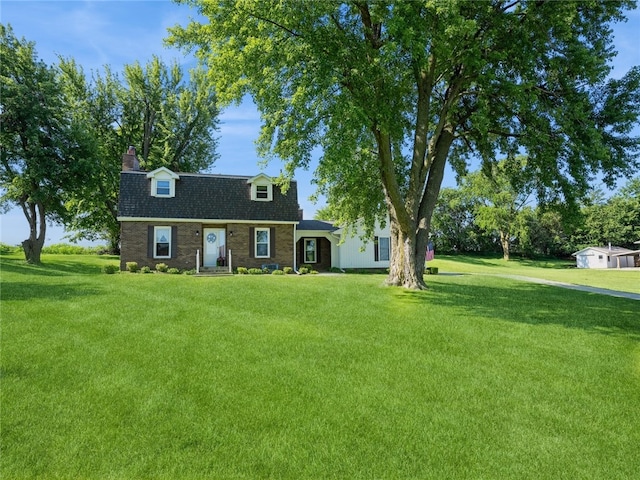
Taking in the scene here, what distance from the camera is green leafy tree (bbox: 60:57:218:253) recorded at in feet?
99.4

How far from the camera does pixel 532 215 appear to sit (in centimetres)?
4884

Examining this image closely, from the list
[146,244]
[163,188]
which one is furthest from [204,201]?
[146,244]

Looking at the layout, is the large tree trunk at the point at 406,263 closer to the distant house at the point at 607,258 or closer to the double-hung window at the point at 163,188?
the double-hung window at the point at 163,188

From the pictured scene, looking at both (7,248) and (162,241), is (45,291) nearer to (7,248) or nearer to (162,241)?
(162,241)

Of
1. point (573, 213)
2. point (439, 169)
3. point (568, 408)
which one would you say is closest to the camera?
point (568, 408)

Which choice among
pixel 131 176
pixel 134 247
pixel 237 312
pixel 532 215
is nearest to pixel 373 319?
pixel 237 312

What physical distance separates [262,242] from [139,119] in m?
18.2

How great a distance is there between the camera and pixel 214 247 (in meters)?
21.8

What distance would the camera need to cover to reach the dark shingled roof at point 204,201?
68.3 feet

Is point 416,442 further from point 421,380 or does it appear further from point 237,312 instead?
point 237,312

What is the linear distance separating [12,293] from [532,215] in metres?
51.5

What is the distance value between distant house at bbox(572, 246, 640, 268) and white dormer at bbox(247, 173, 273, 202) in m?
40.5

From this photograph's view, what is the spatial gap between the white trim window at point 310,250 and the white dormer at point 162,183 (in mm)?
9230

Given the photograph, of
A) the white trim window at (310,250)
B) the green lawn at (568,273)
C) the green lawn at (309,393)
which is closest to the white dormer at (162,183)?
the white trim window at (310,250)
